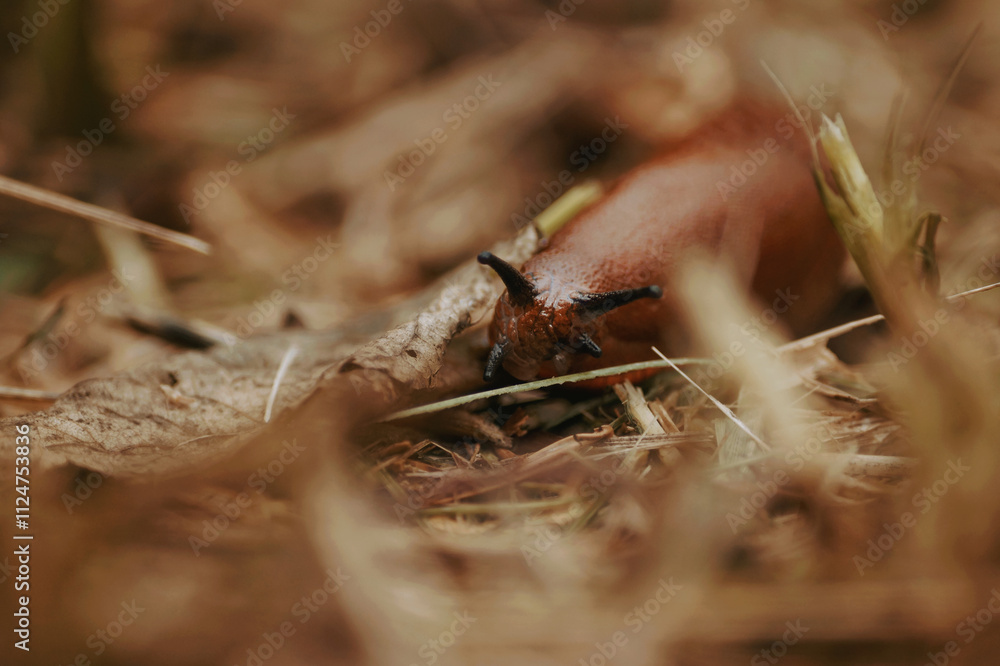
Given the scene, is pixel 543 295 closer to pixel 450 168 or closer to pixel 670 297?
pixel 670 297

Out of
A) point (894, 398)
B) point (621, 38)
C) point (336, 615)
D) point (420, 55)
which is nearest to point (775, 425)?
point (894, 398)

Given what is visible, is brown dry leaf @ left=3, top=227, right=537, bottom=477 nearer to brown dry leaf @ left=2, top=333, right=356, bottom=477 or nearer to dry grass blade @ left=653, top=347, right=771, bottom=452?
brown dry leaf @ left=2, top=333, right=356, bottom=477

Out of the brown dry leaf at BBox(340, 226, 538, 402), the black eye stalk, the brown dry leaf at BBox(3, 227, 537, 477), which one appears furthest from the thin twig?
the black eye stalk

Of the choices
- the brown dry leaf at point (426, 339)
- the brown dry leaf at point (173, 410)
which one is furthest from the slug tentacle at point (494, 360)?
the brown dry leaf at point (173, 410)

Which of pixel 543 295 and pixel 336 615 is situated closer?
pixel 336 615

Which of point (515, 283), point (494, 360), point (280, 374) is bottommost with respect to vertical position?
point (494, 360)

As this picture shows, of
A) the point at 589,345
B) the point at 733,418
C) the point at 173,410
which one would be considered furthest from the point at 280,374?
the point at 733,418

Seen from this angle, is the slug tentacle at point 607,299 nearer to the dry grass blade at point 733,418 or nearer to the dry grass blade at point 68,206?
the dry grass blade at point 733,418

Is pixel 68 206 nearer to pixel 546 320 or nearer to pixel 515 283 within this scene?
pixel 515 283

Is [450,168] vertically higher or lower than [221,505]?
higher
